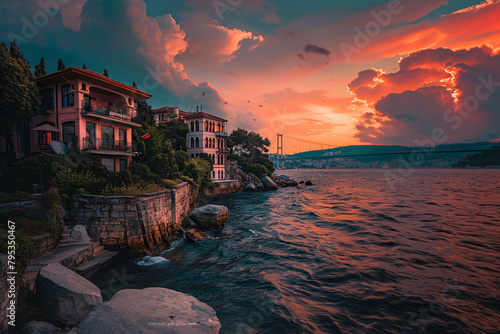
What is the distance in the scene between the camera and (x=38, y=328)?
4953 millimetres

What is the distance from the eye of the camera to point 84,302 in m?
5.80

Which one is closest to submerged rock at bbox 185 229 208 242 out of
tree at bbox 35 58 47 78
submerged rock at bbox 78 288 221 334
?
submerged rock at bbox 78 288 221 334

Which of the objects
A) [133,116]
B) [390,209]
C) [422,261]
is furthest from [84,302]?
[390,209]

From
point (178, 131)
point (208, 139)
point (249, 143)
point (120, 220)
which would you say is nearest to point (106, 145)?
point (120, 220)

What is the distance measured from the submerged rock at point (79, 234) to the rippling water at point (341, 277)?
6.60 ft

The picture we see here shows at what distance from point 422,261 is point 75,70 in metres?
27.1

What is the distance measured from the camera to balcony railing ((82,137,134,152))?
→ 17.6 meters

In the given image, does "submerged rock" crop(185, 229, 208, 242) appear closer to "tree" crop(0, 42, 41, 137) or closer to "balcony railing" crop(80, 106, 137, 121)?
"balcony railing" crop(80, 106, 137, 121)

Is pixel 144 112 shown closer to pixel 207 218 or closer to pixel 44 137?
pixel 44 137

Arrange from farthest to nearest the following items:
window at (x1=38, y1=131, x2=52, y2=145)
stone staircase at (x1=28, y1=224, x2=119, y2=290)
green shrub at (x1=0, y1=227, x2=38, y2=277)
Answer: window at (x1=38, y1=131, x2=52, y2=145) → stone staircase at (x1=28, y1=224, x2=119, y2=290) → green shrub at (x1=0, y1=227, x2=38, y2=277)

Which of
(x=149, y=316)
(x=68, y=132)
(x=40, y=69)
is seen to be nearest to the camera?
(x=149, y=316)

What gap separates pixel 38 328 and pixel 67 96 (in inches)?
782

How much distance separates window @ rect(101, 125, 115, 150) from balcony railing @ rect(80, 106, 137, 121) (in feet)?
4.44

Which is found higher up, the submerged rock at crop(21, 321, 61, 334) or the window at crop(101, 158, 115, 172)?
the window at crop(101, 158, 115, 172)
